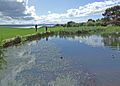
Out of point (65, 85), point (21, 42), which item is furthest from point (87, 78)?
point (21, 42)

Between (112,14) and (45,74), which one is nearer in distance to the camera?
(45,74)

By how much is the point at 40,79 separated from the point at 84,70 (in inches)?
141

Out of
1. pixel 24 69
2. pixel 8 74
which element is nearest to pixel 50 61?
pixel 24 69

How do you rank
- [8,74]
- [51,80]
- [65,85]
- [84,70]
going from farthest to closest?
[84,70] → [8,74] → [51,80] → [65,85]

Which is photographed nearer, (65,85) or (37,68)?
(65,85)

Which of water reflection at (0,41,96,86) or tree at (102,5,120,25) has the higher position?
tree at (102,5,120,25)

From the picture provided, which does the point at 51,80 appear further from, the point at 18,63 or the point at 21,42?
the point at 21,42

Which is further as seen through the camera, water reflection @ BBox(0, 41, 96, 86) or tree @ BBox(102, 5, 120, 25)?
tree @ BBox(102, 5, 120, 25)

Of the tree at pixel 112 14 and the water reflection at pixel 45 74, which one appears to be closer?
the water reflection at pixel 45 74

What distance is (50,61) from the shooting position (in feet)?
65.4

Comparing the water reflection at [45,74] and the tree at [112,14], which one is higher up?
the tree at [112,14]

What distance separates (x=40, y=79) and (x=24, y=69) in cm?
312

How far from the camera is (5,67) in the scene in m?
17.4

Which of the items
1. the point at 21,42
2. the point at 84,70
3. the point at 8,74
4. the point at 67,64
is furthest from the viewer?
the point at 21,42
